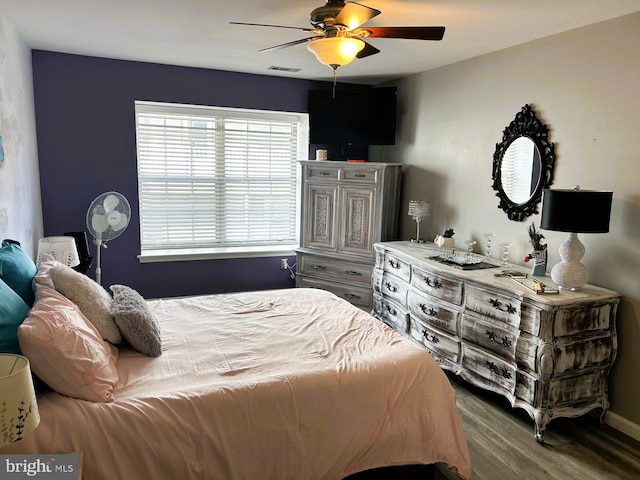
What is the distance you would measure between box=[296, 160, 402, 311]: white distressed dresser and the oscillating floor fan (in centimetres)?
173

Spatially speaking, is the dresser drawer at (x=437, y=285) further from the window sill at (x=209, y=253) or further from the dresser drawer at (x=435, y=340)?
the window sill at (x=209, y=253)

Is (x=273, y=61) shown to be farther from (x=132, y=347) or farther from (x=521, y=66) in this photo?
(x=132, y=347)

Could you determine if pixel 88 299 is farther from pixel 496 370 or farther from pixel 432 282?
pixel 496 370

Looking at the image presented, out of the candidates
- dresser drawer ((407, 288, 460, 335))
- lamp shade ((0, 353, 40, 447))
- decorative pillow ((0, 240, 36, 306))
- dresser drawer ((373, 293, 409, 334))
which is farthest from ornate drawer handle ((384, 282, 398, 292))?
lamp shade ((0, 353, 40, 447))

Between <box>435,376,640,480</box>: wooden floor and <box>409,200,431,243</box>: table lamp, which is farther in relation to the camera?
<box>409,200,431,243</box>: table lamp

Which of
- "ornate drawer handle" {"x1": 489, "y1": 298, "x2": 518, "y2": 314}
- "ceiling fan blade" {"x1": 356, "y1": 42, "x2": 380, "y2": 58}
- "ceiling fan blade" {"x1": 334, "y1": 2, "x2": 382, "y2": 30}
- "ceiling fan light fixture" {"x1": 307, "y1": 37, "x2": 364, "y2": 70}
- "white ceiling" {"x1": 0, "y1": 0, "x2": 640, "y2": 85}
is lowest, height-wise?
"ornate drawer handle" {"x1": 489, "y1": 298, "x2": 518, "y2": 314}

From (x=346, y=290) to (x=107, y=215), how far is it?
7.31 feet

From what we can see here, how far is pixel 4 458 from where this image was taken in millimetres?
1437

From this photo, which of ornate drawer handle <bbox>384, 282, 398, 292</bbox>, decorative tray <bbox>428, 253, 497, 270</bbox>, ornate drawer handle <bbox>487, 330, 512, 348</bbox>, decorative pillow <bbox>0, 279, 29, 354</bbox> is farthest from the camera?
ornate drawer handle <bbox>384, 282, 398, 292</bbox>

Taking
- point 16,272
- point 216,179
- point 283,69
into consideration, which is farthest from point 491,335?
point 216,179

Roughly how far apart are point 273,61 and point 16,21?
74.4 inches

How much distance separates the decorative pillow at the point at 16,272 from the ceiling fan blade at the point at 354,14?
187 cm

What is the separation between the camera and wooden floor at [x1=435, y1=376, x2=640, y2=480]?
7.67 ft

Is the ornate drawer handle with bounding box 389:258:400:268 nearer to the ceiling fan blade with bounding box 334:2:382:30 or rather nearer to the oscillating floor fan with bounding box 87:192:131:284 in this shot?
the ceiling fan blade with bounding box 334:2:382:30
